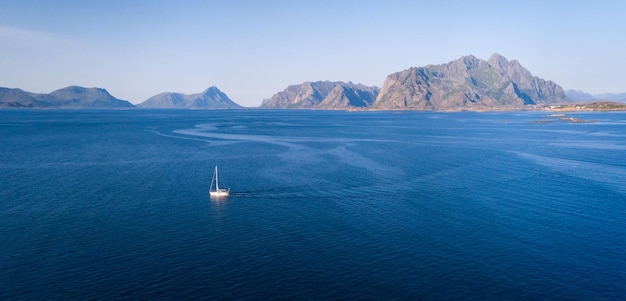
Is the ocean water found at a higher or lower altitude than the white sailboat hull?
lower

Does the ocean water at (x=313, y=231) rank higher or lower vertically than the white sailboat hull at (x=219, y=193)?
lower

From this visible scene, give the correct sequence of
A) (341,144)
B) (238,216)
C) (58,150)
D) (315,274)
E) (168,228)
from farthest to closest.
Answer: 1. (341,144)
2. (58,150)
3. (238,216)
4. (168,228)
5. (315,274)

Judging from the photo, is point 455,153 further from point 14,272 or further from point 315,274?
point 14,272

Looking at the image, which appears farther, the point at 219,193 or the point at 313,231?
the point at 219,193

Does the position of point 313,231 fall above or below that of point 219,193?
below

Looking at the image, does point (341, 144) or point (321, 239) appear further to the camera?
point (341, 144)

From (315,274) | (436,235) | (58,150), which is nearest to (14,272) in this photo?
(315,274)

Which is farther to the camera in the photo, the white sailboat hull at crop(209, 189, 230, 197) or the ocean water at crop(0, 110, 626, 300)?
the white sailboat hull at crop(209, 189, 230, 197)

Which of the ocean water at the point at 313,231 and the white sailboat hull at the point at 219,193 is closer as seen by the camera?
the ocean water at the point at 313,231
